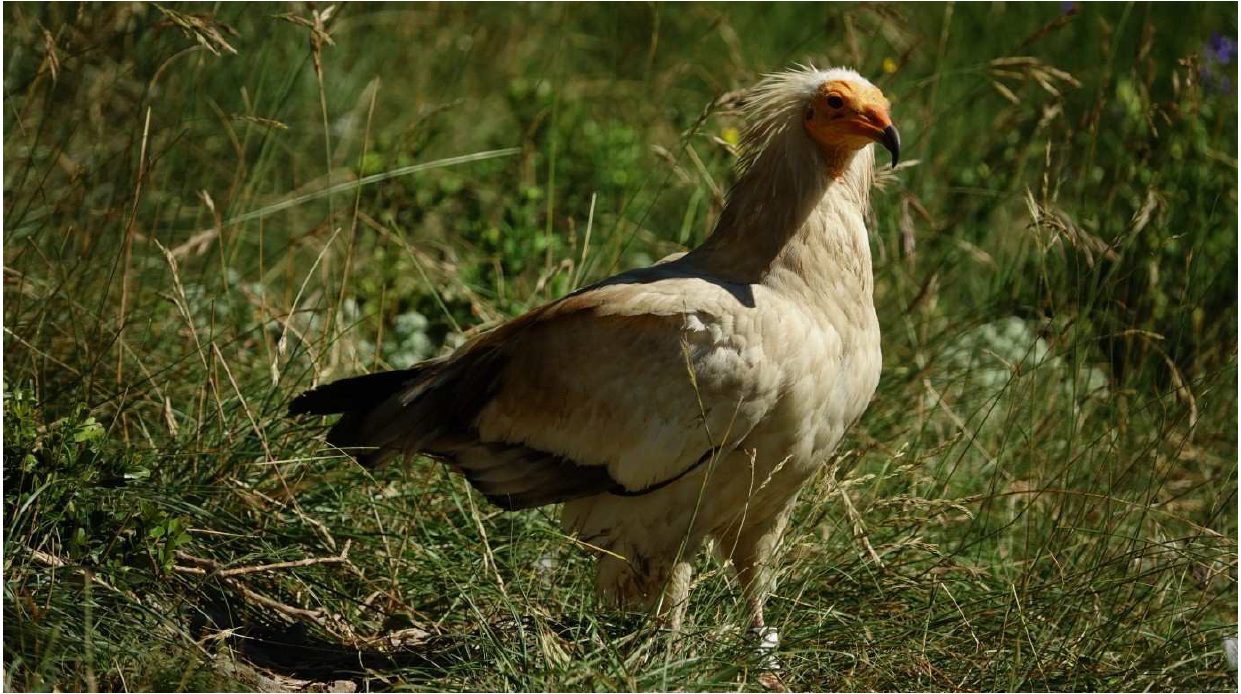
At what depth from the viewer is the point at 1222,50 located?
477 cm

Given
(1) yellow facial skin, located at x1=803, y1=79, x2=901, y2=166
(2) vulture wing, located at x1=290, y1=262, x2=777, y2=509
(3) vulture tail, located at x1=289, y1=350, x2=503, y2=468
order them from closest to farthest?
(2) vulture wing, located at x1=290, y1=262, x2=777, y2=509 → (1) yellow facial skin, located at x1=803, y1=79, x2=901, y2=166 → (3) vulture tail, located at x1=289, y1=350, x2=503, y2=468

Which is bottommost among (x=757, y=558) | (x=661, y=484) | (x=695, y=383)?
(x=757, y=558)

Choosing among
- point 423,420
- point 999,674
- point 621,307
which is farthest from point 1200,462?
point 423,420

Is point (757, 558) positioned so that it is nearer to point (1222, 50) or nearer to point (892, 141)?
point (892, 141)

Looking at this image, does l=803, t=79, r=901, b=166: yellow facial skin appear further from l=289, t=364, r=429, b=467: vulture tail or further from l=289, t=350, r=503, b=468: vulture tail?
l=289, t=364, r=429, b=467: vulture tail

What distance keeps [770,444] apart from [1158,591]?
39.5 inches

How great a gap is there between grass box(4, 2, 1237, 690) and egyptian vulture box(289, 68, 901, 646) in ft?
0.45

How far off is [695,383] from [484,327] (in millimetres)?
1286

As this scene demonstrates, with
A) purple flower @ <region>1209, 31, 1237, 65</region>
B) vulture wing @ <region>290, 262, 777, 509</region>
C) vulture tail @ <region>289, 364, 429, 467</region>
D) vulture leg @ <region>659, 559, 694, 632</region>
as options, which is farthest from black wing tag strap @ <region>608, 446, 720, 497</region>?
purple flower @ <region>1209, 31, 1237, 65</region>

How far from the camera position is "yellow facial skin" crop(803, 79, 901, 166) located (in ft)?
9.65

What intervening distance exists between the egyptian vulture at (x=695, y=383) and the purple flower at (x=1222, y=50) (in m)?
2.23

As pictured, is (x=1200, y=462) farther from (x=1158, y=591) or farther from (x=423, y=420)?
(x=423, y=420)

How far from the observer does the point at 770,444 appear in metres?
2.84

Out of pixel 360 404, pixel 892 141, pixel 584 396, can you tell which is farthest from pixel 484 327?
pixel 892 141
